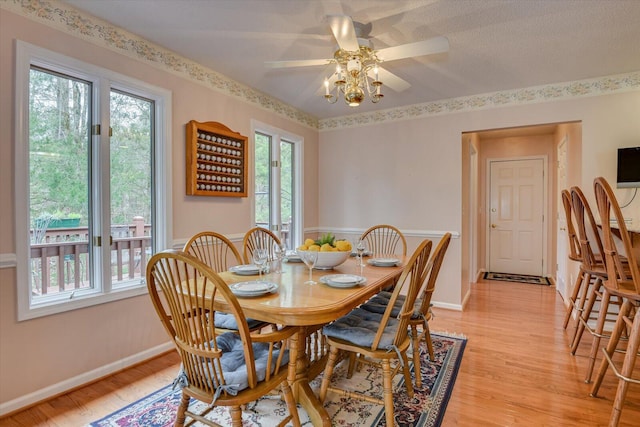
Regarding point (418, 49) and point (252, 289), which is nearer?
point (252, 289)

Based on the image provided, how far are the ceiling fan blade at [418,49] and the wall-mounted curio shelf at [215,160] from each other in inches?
66.6

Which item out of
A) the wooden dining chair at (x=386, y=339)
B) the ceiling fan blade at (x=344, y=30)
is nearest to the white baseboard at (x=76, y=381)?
the wooden dining chair at (x=386, y=339)

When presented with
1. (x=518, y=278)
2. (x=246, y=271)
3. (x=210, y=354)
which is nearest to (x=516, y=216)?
(x=518, y=278)

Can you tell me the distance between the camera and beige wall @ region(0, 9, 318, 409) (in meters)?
1.87

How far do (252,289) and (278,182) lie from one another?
2.49m

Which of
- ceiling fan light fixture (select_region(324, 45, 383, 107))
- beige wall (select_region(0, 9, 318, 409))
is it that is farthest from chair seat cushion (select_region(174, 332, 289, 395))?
ceiling fan light fixture (select_region(324, 45, 383, 107))

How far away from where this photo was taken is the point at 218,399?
4.21 ft

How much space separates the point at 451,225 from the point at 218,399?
3.28 metres

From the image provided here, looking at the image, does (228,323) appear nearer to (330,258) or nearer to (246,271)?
(246,271)

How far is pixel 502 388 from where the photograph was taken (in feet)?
7.08

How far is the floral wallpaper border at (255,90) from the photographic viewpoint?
6.79ft

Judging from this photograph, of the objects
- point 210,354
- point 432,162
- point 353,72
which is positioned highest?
point 353,72

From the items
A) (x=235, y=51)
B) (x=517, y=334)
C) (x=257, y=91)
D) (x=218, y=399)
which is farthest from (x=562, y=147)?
(x=218, y=399)

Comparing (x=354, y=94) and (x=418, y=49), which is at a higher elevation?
(x=418, y=49)
